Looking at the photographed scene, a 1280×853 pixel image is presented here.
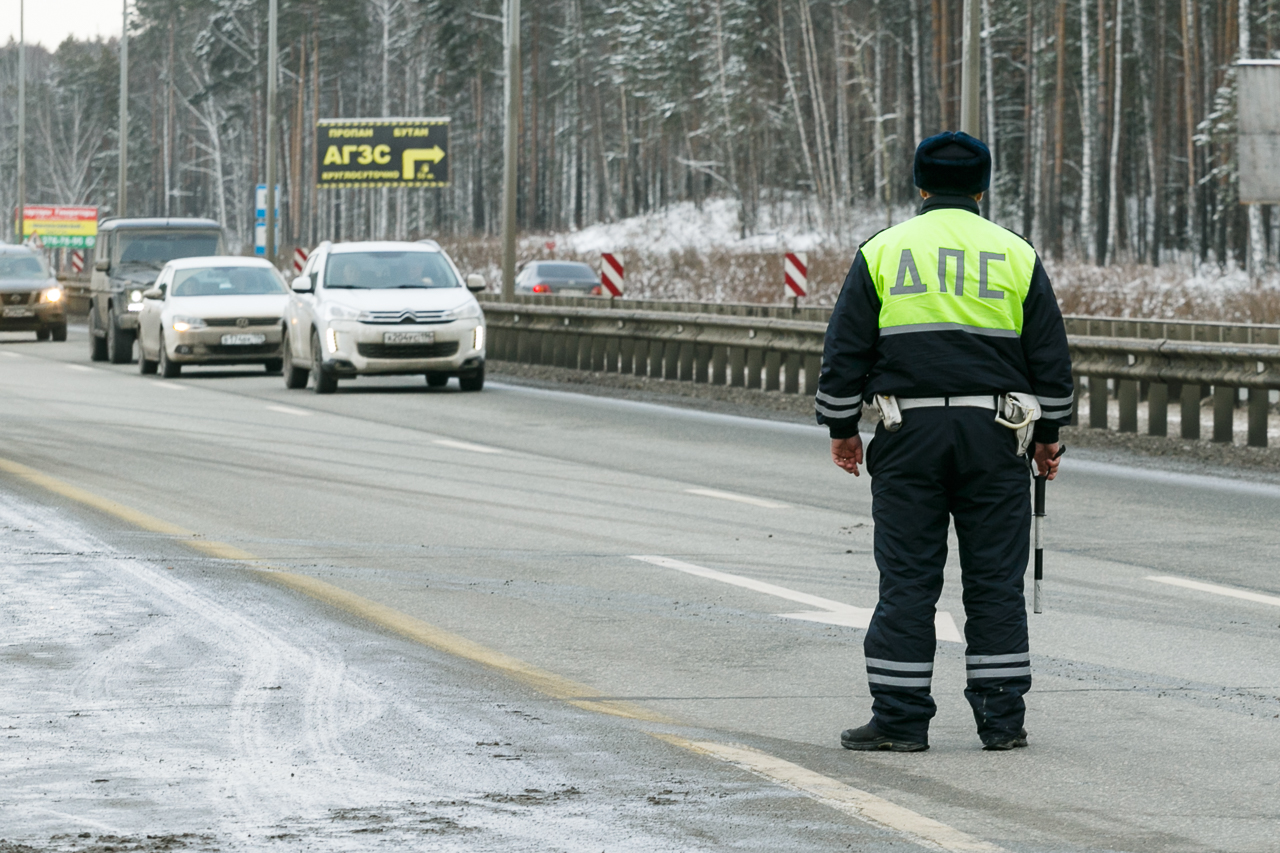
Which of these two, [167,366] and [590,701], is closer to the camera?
[590,701]

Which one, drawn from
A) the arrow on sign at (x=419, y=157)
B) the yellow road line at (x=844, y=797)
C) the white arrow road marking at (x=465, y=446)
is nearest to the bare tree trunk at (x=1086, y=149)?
the arrow on sign at (x=419, y=157)

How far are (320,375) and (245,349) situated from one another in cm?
380

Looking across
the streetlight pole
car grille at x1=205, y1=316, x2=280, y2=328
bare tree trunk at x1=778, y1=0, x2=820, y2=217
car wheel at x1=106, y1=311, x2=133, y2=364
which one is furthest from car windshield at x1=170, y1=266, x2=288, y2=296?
bare tree trunk at x1=778, y1=0, x2=820, y2=217

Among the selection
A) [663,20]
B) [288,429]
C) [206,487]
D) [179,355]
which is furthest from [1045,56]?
[206,487]

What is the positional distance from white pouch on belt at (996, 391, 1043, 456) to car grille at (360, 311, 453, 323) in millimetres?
16945

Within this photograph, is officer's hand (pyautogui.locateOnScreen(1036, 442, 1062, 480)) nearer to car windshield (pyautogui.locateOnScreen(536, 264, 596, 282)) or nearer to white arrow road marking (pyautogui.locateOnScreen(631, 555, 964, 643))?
white arrow road marking (pyautogui.locateOnScreen(631, 555, 964, 643))

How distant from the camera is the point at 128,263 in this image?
32.0 m

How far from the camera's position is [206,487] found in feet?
44.9

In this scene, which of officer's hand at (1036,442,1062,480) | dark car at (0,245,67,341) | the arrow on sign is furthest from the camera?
the arrow on sign

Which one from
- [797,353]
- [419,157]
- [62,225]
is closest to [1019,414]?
[797,353]

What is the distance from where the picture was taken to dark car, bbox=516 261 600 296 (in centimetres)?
4738

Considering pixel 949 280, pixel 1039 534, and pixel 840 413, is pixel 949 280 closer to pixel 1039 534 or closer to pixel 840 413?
pixel 840 413

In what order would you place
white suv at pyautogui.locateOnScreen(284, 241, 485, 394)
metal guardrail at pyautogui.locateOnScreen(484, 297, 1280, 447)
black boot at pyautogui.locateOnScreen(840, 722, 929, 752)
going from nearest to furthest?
black boot at pyautogui.locateOnScreen(840, 722, 929, 752) → metal guardrail at pyautogui.locateOnScreen(484, 297, 1280, 447) → white suv at pyautogui.locateOnScreen(284, 241, 485, 394)

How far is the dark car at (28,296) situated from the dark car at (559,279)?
481 inches
